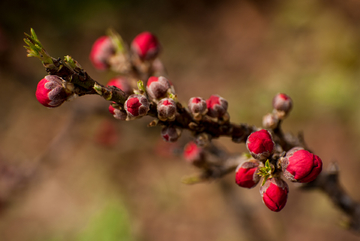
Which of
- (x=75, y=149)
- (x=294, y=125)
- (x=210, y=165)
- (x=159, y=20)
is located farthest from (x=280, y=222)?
(x=159, y=20)

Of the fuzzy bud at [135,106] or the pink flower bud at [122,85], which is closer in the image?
the fuzzy bud at [135,106]

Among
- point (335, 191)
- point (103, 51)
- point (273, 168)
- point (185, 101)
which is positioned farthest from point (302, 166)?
point (185, 101)

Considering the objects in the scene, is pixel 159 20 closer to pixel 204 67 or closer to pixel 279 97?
pixel 204 67

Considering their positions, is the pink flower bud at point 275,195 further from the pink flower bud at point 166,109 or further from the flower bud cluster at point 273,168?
the pink flower bud at point 166,109

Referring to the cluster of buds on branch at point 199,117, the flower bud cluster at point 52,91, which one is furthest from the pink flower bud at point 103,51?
the flower bud cluster at point 52,91

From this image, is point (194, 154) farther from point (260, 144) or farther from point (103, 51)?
point (103, 51)

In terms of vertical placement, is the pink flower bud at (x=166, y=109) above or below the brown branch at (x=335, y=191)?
above

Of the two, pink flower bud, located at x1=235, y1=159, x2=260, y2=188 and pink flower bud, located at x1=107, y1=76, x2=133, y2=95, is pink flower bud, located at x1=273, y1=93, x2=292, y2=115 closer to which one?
pink flower bud, located at x1=235, y1=159, x2=260, y2=188

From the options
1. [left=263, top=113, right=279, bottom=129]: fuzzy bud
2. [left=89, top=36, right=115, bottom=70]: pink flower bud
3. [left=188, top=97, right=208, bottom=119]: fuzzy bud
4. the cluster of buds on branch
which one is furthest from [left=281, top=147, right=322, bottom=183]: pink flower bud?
[left=89, top=36, right=115, bottom=70]: pink flower bud
